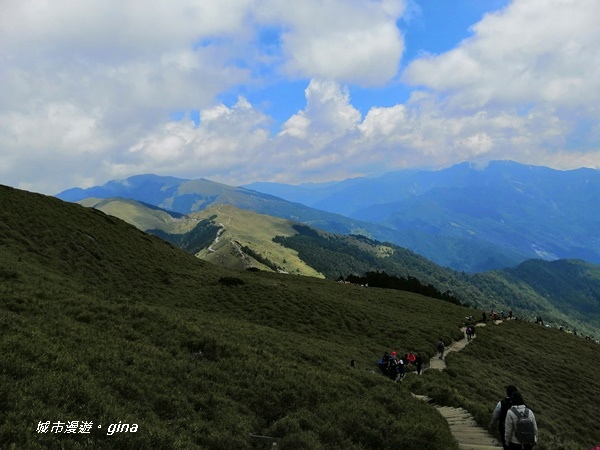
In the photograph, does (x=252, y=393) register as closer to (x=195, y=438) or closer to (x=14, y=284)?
(x=195, y=438)

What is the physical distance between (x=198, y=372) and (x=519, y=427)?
12.1 meters

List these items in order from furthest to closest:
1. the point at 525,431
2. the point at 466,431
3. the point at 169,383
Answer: the point at 466,431 → the point at 169,383 → the point at 525,431

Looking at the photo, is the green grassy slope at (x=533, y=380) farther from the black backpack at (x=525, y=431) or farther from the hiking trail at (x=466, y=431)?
the black backpack at (x=525, y=431)

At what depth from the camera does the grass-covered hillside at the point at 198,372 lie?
36.1 ft

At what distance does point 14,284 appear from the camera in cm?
2239

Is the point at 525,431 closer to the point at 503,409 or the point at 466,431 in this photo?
the point at 503,409

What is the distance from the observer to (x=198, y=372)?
16.2 m

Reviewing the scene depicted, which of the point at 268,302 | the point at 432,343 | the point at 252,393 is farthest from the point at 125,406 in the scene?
the point at 432,343

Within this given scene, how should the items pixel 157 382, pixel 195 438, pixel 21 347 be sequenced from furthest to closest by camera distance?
pixel 157 382, pixel 21 347, pixel 195 438

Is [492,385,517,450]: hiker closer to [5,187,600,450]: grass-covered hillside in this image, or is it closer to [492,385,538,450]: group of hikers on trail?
[492,385,538,450]: group of hikers on trail

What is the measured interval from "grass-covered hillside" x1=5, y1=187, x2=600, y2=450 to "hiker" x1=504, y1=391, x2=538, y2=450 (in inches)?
91.3

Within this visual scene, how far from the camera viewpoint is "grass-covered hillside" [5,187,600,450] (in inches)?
433

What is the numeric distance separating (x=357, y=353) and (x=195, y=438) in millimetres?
24786

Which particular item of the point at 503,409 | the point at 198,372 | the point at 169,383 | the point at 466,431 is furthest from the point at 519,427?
the point at 169,383
